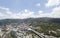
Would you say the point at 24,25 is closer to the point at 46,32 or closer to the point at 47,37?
the point at 46,32

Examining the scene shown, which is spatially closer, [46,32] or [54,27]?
[46,32]

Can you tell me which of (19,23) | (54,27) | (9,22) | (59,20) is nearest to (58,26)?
(54,27)

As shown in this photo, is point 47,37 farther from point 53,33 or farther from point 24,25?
point 24,25

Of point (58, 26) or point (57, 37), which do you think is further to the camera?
point (58, 26)

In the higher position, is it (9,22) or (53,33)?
(9,22)

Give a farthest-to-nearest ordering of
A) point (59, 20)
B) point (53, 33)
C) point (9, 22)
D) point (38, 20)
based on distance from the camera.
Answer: point (38, 20), point (59, 20), point (9, 22), point (53, 33)

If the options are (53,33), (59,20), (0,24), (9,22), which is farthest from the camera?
(59,20)

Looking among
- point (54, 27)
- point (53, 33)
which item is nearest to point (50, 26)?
point (54, 27)

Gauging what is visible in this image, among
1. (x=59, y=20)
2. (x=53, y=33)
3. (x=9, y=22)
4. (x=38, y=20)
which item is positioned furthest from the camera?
(x=38, y=20)

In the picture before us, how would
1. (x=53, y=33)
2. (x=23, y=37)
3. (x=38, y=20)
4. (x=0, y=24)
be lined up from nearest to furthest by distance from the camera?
1. (x=23, y=37)
2. (x=53, y=33)
3. (x=0, y=24)
4. (x=38, y=20)
